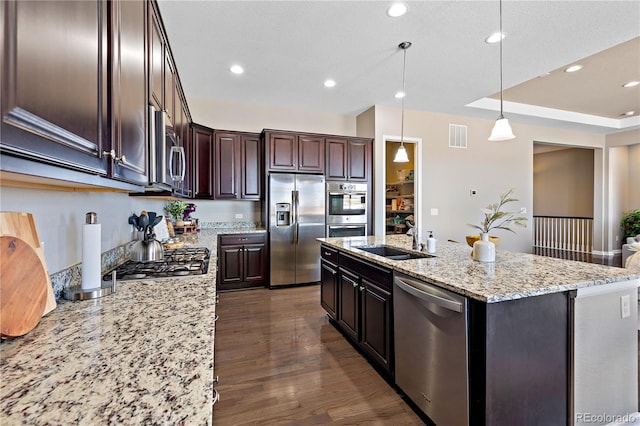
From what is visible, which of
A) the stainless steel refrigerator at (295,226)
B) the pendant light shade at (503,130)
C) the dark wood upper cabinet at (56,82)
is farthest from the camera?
the stainless steel refrigerator at (295,226)

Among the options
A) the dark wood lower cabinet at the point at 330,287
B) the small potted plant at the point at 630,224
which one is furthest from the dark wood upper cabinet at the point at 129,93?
the small potted plant at the point at 630,224

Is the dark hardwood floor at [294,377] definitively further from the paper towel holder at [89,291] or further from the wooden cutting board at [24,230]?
the wooden cutting board at [24,230]

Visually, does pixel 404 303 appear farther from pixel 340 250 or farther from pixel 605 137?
pixel 605 137

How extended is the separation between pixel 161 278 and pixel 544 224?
10.2 meters

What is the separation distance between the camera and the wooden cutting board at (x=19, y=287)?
2.95 ft

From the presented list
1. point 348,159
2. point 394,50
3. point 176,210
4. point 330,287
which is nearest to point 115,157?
point 330,287

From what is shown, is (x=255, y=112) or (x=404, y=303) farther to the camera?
(x=255, y=112)

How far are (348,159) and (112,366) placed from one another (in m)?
4.60

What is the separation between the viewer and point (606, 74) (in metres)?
4.37

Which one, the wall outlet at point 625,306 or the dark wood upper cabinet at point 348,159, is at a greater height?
the dark wood upper cabinet at point 348,159

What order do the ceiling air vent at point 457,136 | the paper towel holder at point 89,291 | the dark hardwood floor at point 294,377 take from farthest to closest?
the ceiling air vent at point 457,136 < the dark hardwood floor at point 294,377 < the paper towel holder at point 89,291

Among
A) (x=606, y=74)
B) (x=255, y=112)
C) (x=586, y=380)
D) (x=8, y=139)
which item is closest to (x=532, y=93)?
(x=606, y=74)

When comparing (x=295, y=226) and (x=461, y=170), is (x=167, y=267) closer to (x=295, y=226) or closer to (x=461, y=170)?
(x=295, y=226)

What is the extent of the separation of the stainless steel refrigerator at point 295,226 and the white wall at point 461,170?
121 cm
